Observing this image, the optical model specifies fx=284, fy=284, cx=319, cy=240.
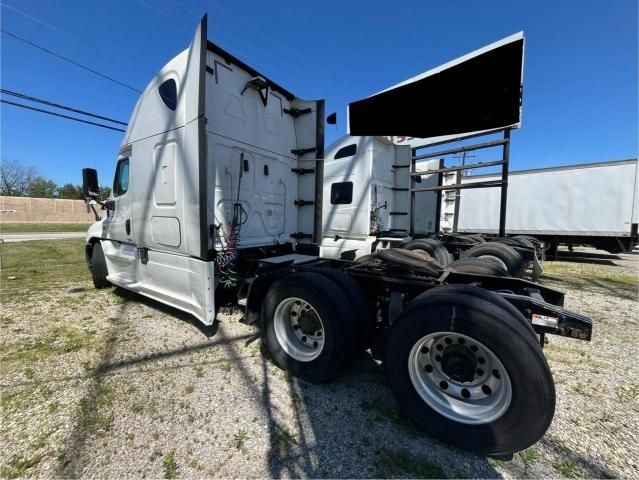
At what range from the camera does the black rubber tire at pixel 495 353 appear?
1729 mm

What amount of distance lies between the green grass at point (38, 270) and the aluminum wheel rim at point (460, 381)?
672 centimetres

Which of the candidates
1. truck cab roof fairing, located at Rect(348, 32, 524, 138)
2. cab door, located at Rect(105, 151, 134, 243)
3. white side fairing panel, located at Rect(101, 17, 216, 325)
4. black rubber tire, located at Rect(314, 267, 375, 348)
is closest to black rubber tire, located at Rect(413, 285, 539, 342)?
black rubber tire, located at Rect(314, 267, 375, 348)

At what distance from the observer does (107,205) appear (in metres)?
4.90

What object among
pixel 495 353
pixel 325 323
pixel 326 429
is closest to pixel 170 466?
pixel 326 429

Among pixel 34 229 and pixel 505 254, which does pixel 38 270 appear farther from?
pixel 34 229

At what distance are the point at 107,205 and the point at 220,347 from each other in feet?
11.3

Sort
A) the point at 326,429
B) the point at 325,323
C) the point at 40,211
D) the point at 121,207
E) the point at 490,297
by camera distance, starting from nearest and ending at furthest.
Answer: the point at 490,297
the point at 326,429
the point at 325,323
the point at 121,207
the point at 40,211

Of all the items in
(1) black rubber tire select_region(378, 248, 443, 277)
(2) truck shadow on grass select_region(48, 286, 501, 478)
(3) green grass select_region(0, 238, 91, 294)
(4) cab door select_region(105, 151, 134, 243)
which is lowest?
(2) truck shadow on grass select_region(48, 286, 501, 478)

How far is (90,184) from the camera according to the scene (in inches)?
197

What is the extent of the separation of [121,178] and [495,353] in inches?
219

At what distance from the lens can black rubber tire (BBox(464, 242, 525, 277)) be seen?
16.8 feet

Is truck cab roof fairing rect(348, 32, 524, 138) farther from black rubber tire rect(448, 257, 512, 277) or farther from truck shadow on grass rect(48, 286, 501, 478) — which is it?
truck shadow on grass rect(48, 286, 501, 478)

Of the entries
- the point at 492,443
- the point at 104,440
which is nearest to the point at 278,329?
the point at 104,440

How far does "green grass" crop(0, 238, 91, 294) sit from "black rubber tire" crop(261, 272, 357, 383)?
17.9 ft
